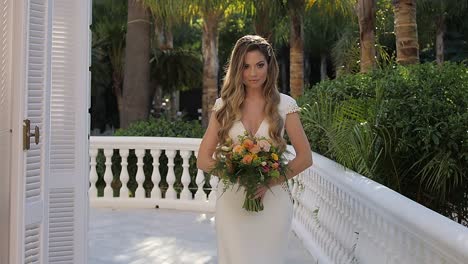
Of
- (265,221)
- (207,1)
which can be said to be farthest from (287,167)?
(207,1)

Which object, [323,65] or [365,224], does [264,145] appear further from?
[323,65]

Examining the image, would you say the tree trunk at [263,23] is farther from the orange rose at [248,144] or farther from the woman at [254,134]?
the orange rose at [248,144]

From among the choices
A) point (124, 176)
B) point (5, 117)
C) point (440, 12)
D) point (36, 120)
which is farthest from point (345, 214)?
point (440, 12)

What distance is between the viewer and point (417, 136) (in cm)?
481

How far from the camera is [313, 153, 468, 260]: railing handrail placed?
232 cm

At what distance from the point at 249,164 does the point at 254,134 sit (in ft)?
0.97

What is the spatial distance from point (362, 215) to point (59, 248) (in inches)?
78.1

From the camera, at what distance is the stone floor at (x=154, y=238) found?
5.96 m

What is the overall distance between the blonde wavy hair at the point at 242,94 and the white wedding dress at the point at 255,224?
0.13ft

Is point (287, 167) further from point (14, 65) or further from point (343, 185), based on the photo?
point (14, 65)

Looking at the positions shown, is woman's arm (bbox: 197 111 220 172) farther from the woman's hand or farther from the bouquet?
the woman's hand

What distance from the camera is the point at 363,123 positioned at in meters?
5.02

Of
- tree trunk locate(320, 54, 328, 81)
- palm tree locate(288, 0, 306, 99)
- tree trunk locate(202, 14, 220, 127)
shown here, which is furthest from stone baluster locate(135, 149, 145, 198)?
tree trunk locate(320, 54, 328, 81)

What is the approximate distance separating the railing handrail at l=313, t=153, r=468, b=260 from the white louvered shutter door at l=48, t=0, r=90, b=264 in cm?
179
